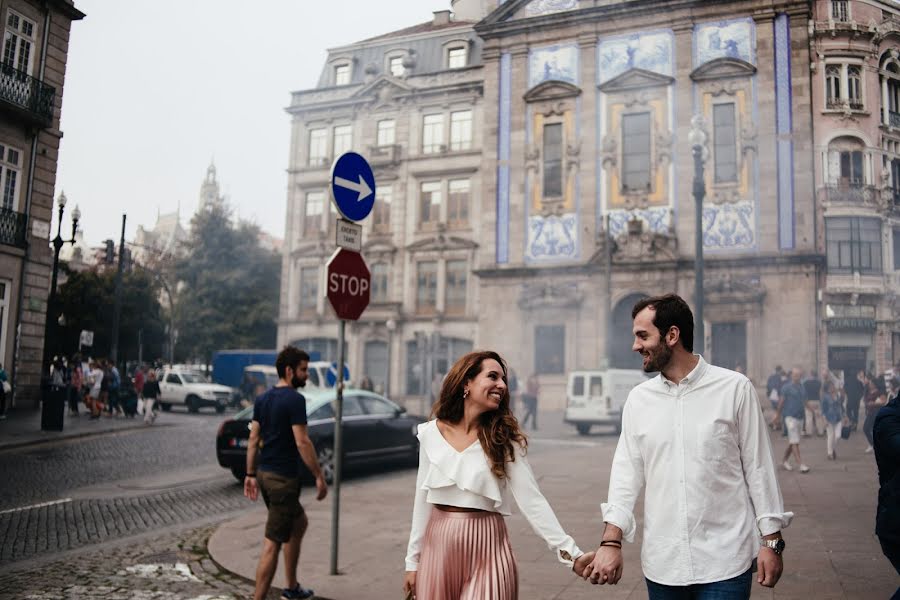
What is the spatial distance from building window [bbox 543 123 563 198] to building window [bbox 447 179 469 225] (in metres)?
5.76

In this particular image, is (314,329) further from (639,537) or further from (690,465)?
(690,465)

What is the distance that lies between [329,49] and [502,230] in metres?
14.6

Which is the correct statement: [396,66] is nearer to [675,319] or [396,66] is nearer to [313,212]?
[313,212]

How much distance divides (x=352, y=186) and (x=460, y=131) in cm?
2958

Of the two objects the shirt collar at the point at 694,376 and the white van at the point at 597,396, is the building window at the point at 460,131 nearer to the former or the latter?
the white van at the point at 597,396

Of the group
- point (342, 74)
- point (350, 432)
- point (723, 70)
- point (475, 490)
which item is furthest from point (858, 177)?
point (342, 74)

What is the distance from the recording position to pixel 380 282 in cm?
3669

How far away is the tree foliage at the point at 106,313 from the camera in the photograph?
22266 millimetres

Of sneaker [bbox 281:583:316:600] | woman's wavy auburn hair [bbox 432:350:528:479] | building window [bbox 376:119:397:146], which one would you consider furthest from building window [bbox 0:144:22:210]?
building window [bbox 376:119:397:146]

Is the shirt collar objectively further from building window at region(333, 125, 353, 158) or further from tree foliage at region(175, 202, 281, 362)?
tree foliage at region(175, 202, 281, 362)

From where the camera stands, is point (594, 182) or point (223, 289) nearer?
point (594, 182)

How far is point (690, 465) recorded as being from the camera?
2727mm

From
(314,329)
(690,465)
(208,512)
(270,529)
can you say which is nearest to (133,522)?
(208,512)

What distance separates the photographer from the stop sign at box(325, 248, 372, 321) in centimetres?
586
